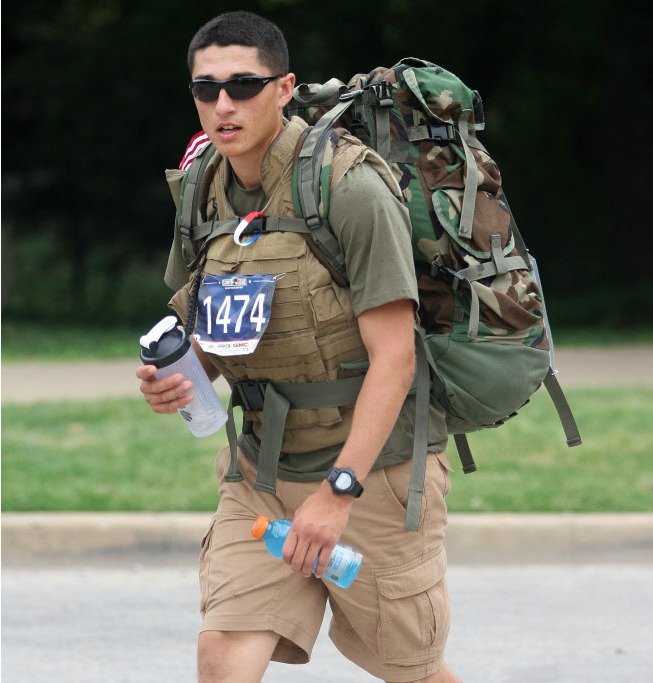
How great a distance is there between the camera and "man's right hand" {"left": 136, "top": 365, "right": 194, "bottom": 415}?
3.16 metres

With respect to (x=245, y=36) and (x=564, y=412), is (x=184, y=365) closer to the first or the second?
(x=245, y=36)

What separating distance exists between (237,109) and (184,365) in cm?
59

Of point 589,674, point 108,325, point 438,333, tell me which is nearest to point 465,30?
point 108,325

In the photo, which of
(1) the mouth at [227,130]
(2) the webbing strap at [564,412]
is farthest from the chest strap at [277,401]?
(2) the webbing strap at [564,412]

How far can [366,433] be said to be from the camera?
2.99m

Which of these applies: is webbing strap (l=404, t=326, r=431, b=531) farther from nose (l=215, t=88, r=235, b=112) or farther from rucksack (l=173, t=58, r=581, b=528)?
nose (l=215, t=88, r=235, b=112)

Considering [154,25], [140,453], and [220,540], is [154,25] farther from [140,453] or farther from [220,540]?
[220,540]

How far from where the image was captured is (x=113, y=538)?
6.57 meters

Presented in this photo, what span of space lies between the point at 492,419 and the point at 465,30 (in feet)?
52.8

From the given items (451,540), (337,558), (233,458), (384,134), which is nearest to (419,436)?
(337,558)

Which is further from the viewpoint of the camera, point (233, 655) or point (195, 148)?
point (195, 148)

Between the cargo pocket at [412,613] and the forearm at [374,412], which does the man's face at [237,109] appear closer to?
the forearm at [374,412]

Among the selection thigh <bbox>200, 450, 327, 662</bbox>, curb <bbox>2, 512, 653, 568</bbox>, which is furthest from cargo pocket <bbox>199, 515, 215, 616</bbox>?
curb <bbox>2, 512, 653, 568</bbox>

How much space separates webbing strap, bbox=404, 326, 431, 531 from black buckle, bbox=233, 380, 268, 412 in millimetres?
357
